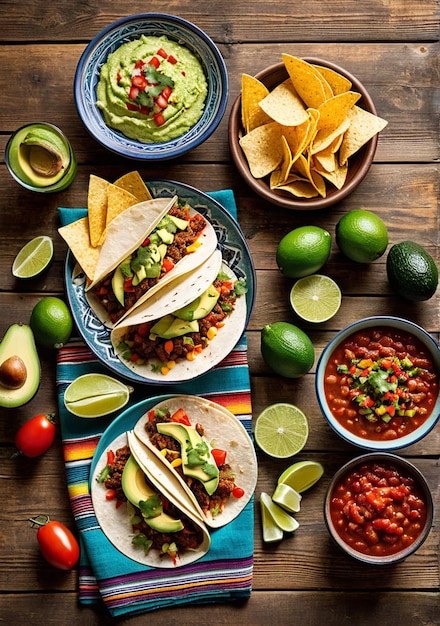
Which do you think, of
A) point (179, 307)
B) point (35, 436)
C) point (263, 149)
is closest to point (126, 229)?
point (179, 307)

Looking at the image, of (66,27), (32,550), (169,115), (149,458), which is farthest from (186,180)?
(32,550)

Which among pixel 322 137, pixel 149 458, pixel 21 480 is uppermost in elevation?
pixel 322 137

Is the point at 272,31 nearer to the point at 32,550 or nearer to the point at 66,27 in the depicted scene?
the point at 66,27

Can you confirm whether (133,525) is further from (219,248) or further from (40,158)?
(40,158)

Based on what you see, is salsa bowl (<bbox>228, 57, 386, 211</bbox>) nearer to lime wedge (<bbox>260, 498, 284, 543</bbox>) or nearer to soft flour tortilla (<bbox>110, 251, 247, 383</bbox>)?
soft flour tortilla (<bbox>110, 251, 247, 383</bbox>)

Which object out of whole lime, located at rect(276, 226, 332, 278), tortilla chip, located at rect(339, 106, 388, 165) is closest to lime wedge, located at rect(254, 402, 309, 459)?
whole lime, located at rect(276, 226, 332, 278)

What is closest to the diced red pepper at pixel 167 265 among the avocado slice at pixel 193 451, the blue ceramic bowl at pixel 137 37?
the blue ceramic bowl at pixel 137 37
